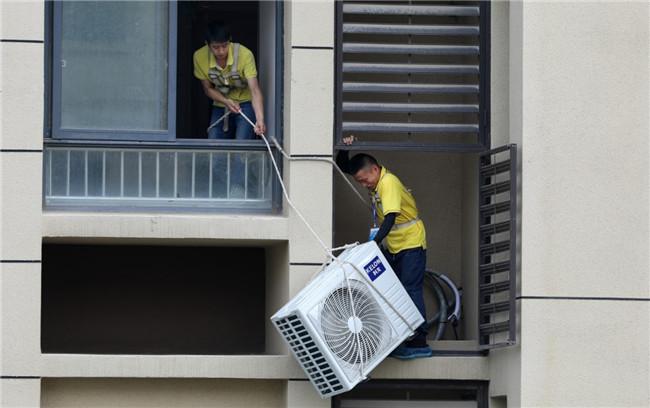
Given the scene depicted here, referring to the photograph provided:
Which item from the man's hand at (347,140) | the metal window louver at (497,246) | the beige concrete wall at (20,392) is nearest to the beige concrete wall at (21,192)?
the beige concrete wall at (20,392)

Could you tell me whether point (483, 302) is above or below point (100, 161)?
below

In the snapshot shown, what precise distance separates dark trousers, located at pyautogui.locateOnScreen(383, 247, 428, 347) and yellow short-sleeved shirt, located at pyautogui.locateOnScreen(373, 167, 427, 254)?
6 cm

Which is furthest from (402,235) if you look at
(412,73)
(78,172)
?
(78,172)

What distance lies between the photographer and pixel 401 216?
14633 mm

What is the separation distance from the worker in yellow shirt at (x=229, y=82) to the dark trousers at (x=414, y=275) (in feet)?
5.34

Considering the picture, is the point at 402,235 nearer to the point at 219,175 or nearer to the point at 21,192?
the point at 219,175

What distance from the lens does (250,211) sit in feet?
48.6

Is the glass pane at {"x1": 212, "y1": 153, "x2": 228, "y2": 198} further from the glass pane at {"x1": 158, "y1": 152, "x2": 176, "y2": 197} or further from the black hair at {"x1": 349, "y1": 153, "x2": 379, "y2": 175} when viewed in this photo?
the black hair at {"x1": 349, "y1": 153, "x2": 379, "y2": 175}
